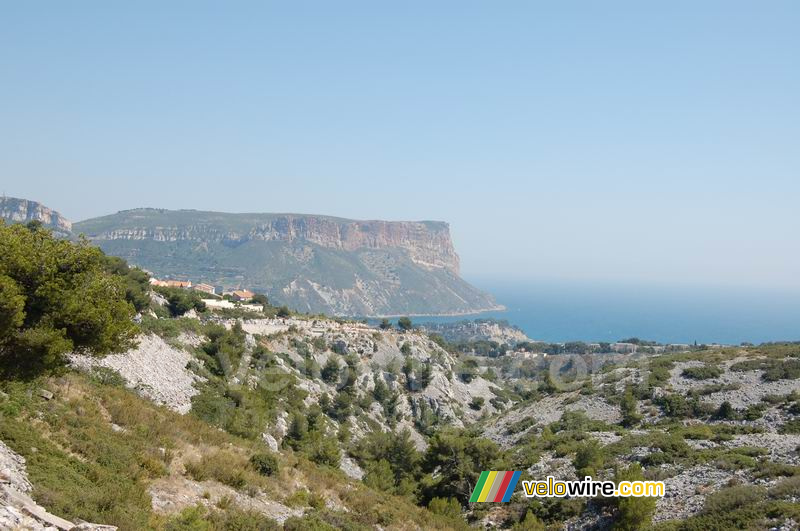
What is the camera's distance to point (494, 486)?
22.6 m

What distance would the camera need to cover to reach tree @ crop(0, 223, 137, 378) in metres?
11.5

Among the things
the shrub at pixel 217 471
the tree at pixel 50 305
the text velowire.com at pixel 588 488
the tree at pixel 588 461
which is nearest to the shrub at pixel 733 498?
the text velowire.com at pixel 588 488

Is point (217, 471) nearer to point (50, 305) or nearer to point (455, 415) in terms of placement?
point (50, 305)

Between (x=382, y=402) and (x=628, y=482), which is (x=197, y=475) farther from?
(x=382, y=402)

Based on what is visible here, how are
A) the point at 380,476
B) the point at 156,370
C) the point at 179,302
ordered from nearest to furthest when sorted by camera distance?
the point at 380,476, the point at 156,370, the point at 179,302

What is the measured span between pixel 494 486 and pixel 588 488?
394 centimetres

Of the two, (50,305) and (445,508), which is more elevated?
(50,305)

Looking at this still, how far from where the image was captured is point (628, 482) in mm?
19531

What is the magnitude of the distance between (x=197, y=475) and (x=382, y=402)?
32.1 m

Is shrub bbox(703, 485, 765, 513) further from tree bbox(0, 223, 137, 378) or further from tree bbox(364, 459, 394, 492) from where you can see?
tree bbox(0, 223, 137, 378)

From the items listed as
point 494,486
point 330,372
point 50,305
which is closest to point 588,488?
point 494,486

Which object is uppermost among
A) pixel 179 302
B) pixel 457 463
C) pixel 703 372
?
pixel 703 372

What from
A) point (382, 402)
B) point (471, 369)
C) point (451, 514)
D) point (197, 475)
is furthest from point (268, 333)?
point (197, 475)

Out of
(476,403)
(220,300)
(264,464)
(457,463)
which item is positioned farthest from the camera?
(220,300)
